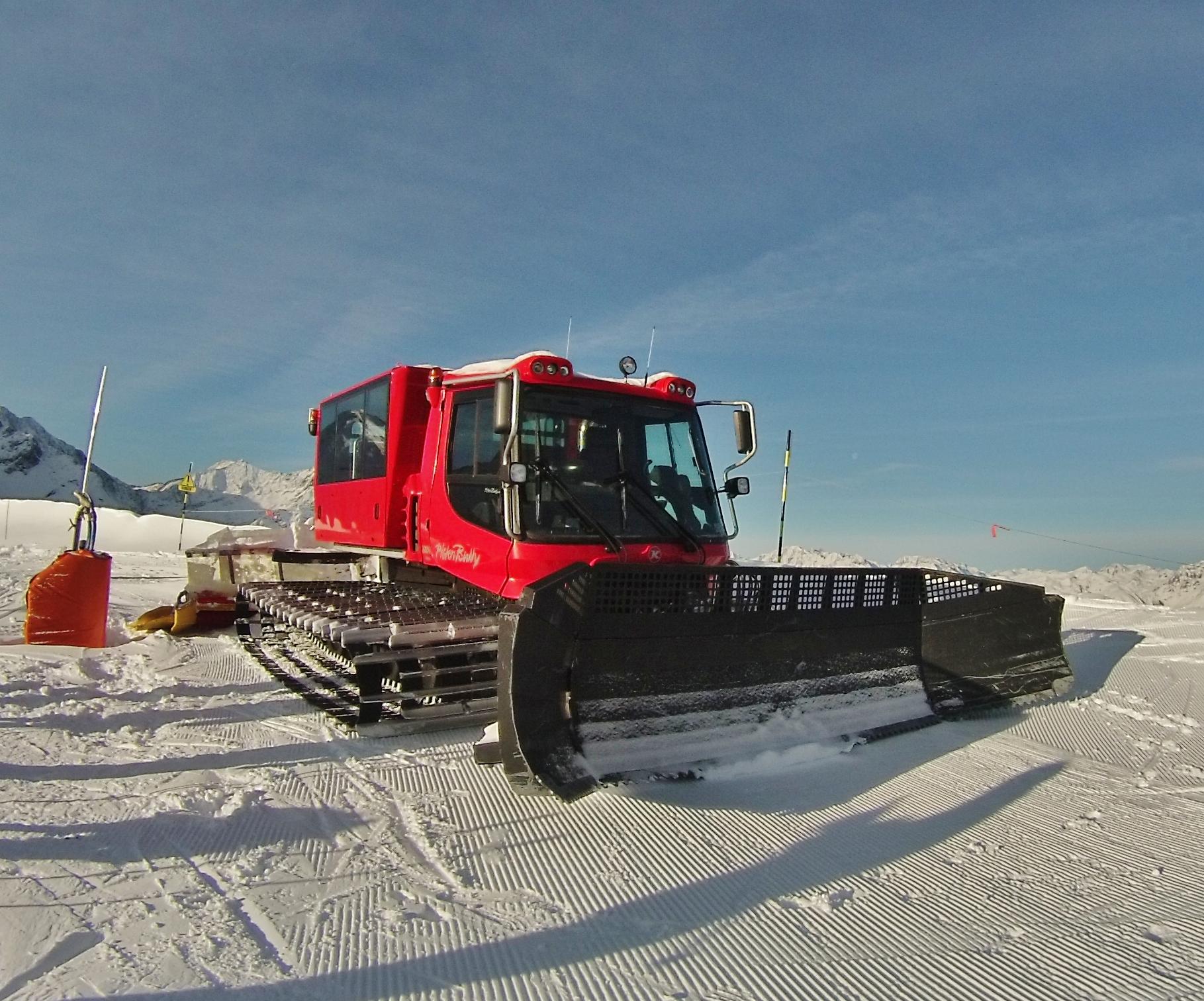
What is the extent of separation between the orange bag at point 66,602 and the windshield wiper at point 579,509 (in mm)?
4785

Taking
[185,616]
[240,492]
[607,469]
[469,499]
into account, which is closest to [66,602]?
[185,616]

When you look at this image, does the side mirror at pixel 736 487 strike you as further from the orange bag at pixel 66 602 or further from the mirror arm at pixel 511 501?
the orange bag at pixel 66 602

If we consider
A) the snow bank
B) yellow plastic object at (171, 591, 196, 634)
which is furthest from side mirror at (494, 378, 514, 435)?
the snow bank

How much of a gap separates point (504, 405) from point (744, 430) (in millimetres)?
2184

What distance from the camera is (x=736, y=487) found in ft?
21.2

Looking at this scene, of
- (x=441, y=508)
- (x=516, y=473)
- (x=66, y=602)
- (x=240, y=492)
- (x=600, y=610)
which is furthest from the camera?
(x=240, y=492)

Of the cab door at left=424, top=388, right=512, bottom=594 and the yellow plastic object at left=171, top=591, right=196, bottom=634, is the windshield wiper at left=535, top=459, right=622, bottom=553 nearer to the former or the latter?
the cab door at left=424, top=388, right=512, bottom=594

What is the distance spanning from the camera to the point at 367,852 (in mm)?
3092

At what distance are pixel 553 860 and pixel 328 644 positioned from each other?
3.90 metres

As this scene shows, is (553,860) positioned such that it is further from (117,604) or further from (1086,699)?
(117,604)

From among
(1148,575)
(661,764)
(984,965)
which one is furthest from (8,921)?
(1148,575)

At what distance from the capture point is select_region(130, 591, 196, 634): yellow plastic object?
30.6ft

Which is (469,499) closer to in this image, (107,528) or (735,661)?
(735,661)

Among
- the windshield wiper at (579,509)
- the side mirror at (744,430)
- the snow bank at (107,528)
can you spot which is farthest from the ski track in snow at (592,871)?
the snow bank at (107,528)
